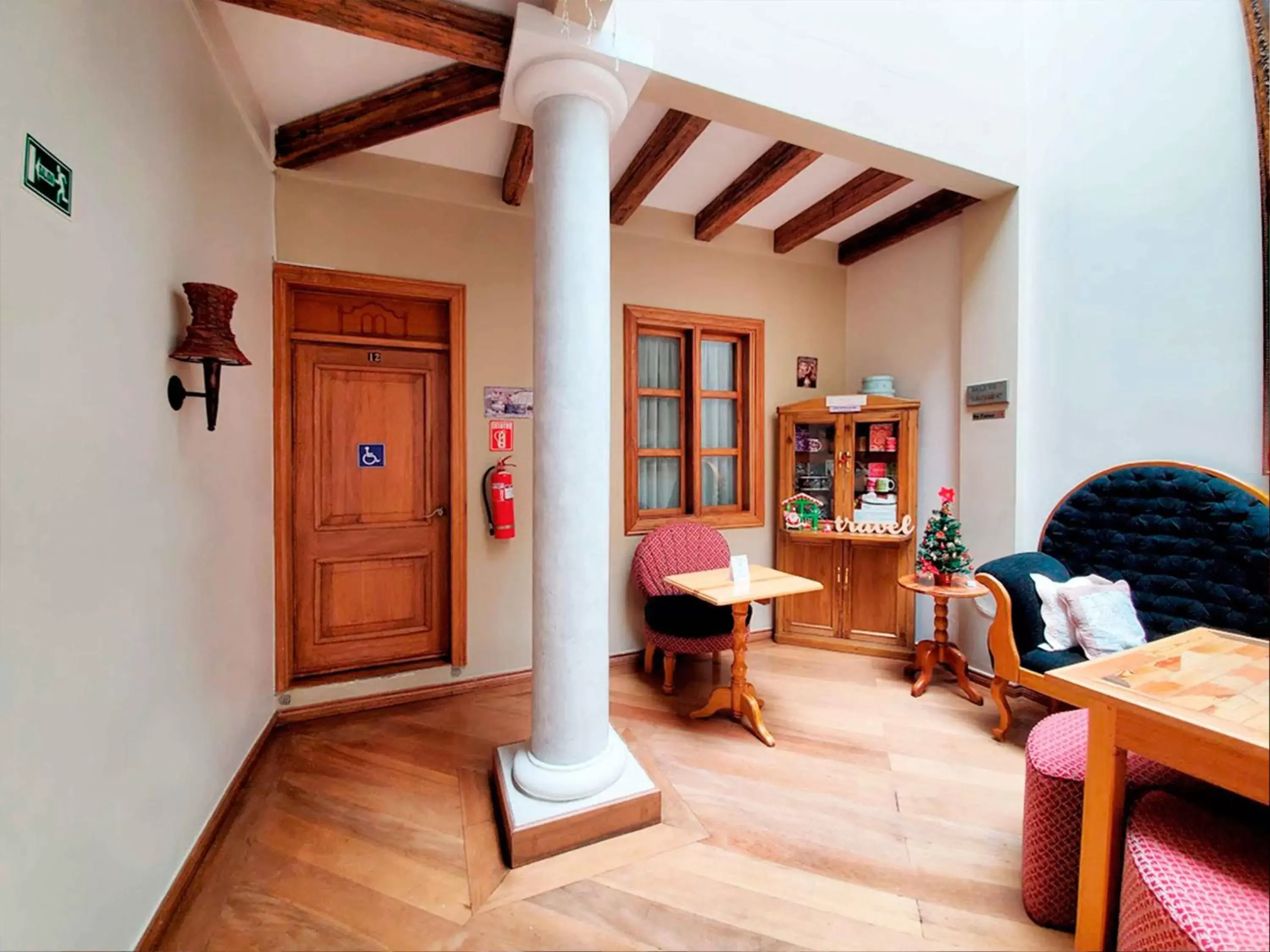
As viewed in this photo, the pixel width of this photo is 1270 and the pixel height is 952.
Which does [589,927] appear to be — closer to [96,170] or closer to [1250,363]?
[96,170]

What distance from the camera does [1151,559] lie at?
1766mm

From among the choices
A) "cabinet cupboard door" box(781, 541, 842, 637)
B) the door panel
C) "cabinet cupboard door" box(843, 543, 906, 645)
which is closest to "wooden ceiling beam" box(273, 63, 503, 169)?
the door panel

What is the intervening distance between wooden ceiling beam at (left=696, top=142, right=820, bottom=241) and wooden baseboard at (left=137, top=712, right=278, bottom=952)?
3788 mm

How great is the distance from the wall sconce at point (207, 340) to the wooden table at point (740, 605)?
2065mm

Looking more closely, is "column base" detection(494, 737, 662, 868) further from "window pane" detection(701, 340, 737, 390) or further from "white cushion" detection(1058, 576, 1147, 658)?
"window pane" detection(701, 340, 737, 390)

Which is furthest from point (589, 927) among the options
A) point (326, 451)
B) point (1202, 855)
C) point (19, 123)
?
point (326, 451)

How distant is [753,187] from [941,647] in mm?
2898

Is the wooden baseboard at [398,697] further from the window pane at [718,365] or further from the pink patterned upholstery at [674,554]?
the window pane at [718,365]

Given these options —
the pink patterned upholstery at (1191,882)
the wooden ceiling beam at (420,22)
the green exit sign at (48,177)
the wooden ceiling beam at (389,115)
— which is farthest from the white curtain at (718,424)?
the green exit sign at (48,177)

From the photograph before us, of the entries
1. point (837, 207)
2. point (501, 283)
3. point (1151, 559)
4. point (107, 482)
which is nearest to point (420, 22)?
point (501, 283)

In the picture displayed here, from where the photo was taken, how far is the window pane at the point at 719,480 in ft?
12.0

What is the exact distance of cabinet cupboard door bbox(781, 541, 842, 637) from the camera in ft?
11.5

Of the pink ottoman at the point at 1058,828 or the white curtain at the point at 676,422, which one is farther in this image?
the white curtain at the point at 676,422

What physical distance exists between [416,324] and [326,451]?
0.88 meters
